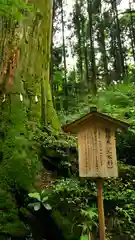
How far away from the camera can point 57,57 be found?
17.1 meters

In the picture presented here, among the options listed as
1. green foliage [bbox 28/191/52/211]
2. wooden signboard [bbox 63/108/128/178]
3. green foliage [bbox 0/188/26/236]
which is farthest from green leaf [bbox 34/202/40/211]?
wooden signboard [bbox 63/108/128/178]

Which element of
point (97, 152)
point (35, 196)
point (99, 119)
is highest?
point (99, 119)

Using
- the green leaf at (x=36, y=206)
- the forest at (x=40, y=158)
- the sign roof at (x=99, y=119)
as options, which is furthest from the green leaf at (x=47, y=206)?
the sign roof at (x=99, y=119)

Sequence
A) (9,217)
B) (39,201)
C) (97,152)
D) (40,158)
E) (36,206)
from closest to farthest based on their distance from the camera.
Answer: (97,152), (36,206), (39,201), (9,217), (40,158)

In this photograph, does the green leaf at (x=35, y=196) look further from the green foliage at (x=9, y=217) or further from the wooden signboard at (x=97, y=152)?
the wooden signboard at (x=97, y=152)

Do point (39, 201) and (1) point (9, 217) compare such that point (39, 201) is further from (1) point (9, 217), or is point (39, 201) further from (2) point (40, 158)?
(2) point (40, 158)

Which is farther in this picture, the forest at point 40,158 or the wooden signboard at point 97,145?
the forest at point 40,158

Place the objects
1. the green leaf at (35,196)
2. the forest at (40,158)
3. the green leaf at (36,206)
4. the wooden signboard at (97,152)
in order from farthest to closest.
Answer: the forest at (40,158), the green leaf at (35,196), the green leaf at (36,206), the wooden signboard at (97,152)

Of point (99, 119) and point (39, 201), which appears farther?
point (39, 201)

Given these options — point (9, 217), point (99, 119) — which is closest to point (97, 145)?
point (99, 119)

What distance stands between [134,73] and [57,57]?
16.0 ft

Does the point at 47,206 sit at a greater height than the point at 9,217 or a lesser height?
greater

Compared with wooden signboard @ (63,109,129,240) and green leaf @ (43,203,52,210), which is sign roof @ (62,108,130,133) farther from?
green leaf @ (43,203,52,210)

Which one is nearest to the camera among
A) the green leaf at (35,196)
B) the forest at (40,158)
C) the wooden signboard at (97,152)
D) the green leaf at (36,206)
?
the wooden signboard at (97,152)
